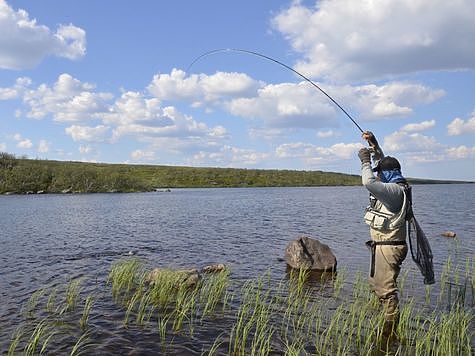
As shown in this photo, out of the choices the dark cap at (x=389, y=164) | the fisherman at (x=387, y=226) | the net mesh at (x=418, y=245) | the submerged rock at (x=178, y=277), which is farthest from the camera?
the submerged rock at (x=178, y=277)

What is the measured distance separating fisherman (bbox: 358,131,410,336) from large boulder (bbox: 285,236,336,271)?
6177 millimetres

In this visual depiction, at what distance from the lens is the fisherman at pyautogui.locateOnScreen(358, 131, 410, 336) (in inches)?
316

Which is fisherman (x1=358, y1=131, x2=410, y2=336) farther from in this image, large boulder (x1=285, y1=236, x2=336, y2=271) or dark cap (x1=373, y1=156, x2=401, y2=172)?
large boulder (x1=285, y1=236, x2=336, y2=271)

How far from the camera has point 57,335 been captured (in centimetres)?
854

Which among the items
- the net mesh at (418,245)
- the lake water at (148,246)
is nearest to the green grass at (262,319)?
the lake water at (148,246)

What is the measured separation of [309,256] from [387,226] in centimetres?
729

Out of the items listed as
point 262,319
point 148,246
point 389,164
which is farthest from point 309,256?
point 148,246

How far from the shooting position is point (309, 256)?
1523 centimetres

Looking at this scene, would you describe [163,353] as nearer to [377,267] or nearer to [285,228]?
[377,267]

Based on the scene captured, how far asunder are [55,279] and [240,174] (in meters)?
128

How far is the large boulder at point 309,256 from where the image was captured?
14906mm

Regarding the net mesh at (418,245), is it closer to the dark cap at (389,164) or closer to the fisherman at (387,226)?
the fisherman at (387,226)

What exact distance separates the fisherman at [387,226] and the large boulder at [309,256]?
6.18 metres

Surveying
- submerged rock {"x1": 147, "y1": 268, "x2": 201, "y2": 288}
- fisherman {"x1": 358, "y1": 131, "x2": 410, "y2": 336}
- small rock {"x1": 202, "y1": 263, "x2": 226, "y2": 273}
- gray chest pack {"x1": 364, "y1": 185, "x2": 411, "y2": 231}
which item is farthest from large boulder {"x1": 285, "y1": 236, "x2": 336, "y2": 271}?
gray chest pack {"x1": 364, "y1": 185, "x2": 411, "y2": 231}
